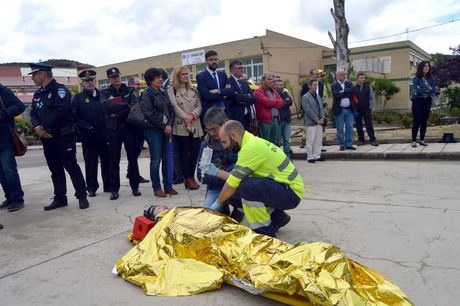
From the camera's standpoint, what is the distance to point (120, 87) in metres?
5.95

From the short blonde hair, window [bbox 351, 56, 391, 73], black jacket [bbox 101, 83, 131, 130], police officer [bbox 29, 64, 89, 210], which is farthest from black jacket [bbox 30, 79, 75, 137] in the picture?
window [bbox 351, 56, 391, 73]

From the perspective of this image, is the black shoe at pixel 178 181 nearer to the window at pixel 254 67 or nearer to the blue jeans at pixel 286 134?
the blue jeans at pixel 286 134

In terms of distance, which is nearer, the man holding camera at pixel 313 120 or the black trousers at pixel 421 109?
the man holding camera at pixel 313 120

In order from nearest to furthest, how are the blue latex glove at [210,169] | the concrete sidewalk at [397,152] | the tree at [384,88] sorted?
the blue latex glove at [210,169] → the concrete sidewalk at [397,152] → the tree at [384,88]

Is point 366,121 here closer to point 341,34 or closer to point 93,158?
point 341,34

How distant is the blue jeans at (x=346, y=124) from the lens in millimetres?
8992

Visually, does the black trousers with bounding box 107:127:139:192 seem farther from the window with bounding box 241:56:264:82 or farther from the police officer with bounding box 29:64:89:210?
the window with bounding box 241:56:264:82

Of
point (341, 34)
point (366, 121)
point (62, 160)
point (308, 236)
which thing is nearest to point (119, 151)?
point (62, 160)

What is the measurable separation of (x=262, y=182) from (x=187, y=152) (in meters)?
2.73

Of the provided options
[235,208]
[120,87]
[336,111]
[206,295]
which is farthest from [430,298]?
[336,111]

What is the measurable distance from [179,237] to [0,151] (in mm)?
3491

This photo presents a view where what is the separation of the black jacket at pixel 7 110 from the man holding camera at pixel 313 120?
213 inches

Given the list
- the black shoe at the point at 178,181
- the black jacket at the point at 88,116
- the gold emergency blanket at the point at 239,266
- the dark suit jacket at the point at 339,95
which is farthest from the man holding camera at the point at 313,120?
the gold emergency blanket at the point at 239,266

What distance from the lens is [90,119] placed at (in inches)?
231
